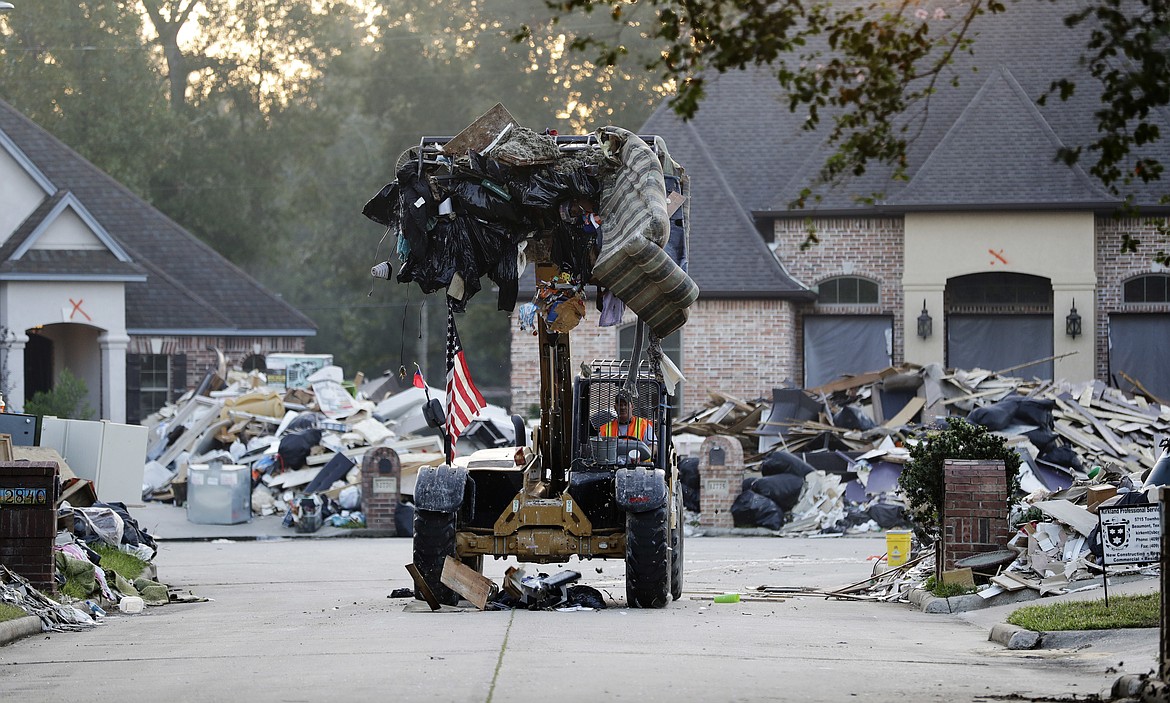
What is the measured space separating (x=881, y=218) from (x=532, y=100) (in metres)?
24.8

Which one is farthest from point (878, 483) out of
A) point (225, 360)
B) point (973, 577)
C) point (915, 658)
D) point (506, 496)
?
point (225, 360)

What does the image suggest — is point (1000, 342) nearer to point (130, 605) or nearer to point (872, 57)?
point (130, 605)

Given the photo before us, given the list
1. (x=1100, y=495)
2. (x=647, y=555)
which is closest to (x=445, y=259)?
(x=647, y=555)

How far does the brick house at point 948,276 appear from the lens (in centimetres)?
3353

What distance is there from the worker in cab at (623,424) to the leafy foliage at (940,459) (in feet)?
9.82

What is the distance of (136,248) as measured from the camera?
1549 inches

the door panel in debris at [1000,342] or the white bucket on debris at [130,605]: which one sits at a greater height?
the door panel in debris at [1000,342]

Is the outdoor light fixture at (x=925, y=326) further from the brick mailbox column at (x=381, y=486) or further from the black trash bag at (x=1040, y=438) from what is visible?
the brick mailbox column at (x=381, y=486)

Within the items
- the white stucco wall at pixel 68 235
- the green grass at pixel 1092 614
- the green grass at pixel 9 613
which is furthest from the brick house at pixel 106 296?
the green grass at pixel 1092 614

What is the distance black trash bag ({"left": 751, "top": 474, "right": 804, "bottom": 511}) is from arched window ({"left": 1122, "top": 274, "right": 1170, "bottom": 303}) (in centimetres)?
1157

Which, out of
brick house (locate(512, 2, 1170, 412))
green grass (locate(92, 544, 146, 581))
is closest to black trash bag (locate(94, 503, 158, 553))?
green grass (locate(92, 544, 146, 581))

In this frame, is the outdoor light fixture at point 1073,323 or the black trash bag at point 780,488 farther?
the outdoor light fixture at point 1073,323

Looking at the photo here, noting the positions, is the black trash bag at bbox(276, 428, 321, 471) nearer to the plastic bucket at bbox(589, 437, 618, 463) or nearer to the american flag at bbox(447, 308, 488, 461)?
the american flag at bbox(447, 308, 488, 461)

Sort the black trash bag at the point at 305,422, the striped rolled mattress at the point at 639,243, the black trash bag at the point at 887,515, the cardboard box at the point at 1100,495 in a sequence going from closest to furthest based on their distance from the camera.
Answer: the striped rolled mattress at the point at 639,243 < the cardboard box at the point at 1100,495 < the black trash bag at the point at 887,515 < the black trash bag at the point at 305,422
